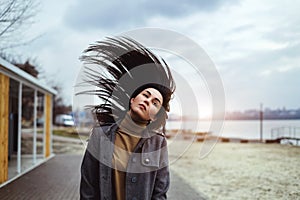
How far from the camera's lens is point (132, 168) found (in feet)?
5.32

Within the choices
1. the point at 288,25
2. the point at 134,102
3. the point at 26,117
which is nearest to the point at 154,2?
the point at 134,102

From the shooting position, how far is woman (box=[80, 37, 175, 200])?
163cm

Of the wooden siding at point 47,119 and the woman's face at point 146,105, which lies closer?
the woman's face at point 146,105

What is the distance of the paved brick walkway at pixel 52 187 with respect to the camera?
5865mm

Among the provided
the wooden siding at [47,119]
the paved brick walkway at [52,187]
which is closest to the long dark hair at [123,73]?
the paved brick walkway at [52,187]

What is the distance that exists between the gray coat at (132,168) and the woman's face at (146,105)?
8 centimetres

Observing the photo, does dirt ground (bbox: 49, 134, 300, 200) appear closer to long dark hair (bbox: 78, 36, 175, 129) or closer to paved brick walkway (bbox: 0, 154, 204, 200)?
paved brick walkway (bbox: 0, 154, 204, 200)

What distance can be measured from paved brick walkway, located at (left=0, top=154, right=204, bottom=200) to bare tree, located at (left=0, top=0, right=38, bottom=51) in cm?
312

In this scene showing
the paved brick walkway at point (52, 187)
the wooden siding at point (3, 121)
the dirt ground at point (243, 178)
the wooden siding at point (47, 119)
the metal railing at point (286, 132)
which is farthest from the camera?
the metal railing at point (286, 132)

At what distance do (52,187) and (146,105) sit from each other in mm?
5415

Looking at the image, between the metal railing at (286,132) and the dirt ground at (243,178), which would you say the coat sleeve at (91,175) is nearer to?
the dirt ground at (243,178)

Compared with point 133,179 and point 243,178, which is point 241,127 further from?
point 133,179

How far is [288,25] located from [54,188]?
677cm

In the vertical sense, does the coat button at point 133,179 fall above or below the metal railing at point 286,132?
above
